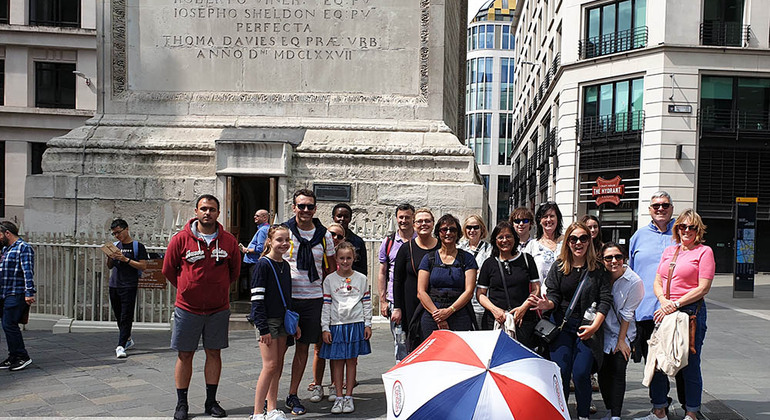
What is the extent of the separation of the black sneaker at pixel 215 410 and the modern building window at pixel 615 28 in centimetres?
2649

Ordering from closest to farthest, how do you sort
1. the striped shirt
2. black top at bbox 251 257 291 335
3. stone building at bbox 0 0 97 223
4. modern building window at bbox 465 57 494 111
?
1. black top at bbox 251 257 291 335
2. the striped shirt
3. stone building at bbox 0 0 97 223
4. modern building window at bbox 465 57 494 111

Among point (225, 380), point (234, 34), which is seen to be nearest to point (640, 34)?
point (234, 34)

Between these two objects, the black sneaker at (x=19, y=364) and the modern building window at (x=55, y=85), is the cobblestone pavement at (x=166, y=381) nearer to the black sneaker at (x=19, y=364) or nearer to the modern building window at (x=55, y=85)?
the black sneaker at (x=19, y=364)

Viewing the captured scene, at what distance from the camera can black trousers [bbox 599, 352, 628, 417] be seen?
5.51 meters

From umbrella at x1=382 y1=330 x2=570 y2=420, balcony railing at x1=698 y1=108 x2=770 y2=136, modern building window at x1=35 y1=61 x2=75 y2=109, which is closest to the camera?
umbrella at x1=382 y1=330 x2=570 y2=420

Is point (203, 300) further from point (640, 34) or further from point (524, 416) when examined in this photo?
point (640, 34)

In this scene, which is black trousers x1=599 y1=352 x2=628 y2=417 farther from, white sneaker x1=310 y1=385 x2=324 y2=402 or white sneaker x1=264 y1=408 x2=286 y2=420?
white sneaker x1=264 y1=408 x2=286 y2=420

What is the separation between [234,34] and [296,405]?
727cm

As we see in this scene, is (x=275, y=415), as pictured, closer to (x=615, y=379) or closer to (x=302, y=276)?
(x=302, y=276)

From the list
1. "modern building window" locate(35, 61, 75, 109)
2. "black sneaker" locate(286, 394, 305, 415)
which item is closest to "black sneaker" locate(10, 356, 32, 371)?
"black sneaker" locate(286, 394, 305, 415)

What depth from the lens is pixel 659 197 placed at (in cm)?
613

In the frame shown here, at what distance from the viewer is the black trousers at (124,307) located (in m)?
8.12

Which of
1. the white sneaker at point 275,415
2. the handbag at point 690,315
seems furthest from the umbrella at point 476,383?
the handbag at point 690,315

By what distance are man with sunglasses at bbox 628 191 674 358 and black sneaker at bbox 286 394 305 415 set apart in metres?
3.25
